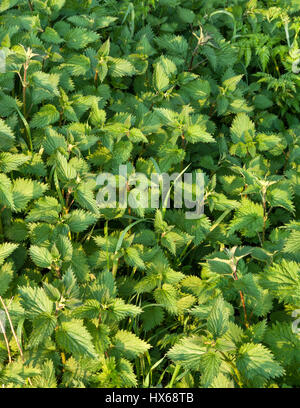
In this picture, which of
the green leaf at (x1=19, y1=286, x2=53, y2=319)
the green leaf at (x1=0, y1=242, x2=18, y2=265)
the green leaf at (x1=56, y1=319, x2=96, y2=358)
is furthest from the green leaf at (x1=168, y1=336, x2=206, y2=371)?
the green leaf at (x1=0, y1=242, x2=18, y2=265)

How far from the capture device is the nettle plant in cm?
183

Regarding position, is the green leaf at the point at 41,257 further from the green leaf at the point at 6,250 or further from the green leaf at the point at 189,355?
the green leaf at the point at 189,355

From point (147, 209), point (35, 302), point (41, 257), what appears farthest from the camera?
point (147, 209)

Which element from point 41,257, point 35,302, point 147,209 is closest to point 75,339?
point 35,302

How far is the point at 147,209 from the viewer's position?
234cm

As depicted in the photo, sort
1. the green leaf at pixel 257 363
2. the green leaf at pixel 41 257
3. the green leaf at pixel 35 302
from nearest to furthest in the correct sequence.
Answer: the green leaf at pixel 257 363 → the green leaf at pixel 35 302 → the green leaf at pixel 41 257

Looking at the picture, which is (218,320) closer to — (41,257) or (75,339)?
(75,339)

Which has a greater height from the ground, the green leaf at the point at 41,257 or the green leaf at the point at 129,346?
the green leaf at the point at 41,257

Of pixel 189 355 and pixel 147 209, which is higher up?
pixel 147 209

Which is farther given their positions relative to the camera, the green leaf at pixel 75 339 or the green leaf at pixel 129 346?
the green leaf at pixel 129 346

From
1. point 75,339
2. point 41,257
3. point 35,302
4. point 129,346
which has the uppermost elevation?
point 41,257

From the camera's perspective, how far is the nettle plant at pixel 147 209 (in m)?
1.83

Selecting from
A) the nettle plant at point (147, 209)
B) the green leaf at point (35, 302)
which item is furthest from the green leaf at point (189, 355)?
the green leaf at point (35, 302)

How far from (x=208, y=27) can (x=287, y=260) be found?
177cm
